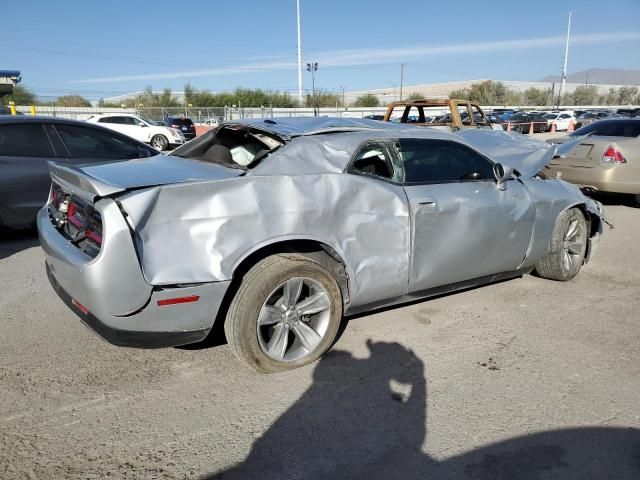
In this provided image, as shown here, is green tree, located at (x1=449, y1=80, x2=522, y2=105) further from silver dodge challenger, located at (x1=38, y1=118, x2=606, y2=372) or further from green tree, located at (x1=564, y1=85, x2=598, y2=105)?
silver dodge challenger, located at (x1=38, y1=118, x2=606, y2=372)

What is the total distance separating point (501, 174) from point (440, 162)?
1.90 feet

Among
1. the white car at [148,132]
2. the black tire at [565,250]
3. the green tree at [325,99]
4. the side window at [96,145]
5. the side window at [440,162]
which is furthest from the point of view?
the green tree at [325,99]

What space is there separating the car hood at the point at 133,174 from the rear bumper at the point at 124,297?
0.52 ft

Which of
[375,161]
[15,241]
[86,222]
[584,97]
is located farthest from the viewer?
[584,97]

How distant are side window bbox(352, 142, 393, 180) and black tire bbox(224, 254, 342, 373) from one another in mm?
880

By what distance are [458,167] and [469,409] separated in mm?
2012

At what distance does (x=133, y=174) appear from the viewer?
3.13 meters

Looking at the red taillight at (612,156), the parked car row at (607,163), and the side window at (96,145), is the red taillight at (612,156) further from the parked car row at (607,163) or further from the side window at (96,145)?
the side window at (96,145)

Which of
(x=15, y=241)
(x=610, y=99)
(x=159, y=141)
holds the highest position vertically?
→ (x=610, y=99)

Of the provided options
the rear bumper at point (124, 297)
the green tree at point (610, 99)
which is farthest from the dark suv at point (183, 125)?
the green tree at point (610, 99)

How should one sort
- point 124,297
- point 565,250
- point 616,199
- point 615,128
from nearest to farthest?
point 124,297 < point 565,250 < point 615,128 < point 616,199

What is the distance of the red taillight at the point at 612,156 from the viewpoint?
8.24m

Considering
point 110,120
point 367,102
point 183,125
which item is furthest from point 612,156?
point 367,102

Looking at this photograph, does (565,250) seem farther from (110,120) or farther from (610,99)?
(610,99)
